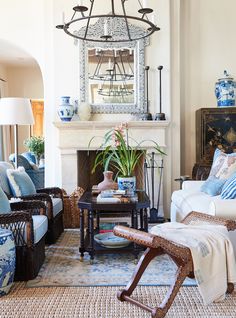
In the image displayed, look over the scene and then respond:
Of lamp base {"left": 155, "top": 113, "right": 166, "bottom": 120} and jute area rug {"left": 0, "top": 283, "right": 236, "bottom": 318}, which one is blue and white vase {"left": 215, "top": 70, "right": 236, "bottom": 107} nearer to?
lamp base {"left": 155, "top": 113, "right": 166, "bottom": 120}

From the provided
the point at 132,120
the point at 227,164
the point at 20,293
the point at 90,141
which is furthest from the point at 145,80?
the point at 20,293

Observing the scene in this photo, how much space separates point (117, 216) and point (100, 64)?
2212 millimetres

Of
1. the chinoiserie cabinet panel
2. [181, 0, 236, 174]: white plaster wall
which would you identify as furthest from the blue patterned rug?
[181, 0, 236, 174]: white plaster wall

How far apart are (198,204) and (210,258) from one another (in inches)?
43.3

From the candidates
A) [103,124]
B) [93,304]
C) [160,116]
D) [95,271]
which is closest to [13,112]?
[103,124]

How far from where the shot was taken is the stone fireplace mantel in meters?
5.30

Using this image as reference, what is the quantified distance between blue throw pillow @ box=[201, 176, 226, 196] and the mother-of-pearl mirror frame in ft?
5.84

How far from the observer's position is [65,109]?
521cm

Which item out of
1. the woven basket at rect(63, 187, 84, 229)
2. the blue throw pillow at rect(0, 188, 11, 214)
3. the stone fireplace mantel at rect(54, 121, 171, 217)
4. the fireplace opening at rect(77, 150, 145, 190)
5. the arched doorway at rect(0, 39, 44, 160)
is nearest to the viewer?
the blue throw pillow at rect(0, 188, 11, 214)

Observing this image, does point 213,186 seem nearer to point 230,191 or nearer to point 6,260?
point 230,191

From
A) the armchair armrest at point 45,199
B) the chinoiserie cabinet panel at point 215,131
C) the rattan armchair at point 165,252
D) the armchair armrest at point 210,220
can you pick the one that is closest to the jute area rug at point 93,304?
the rattan armchair at point 165,252

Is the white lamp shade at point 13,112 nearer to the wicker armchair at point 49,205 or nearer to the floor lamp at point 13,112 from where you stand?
the floor lamp at point 13,112

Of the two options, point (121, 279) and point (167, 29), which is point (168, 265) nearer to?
point (121, 279)

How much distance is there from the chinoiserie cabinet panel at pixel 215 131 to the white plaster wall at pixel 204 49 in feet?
1.79
